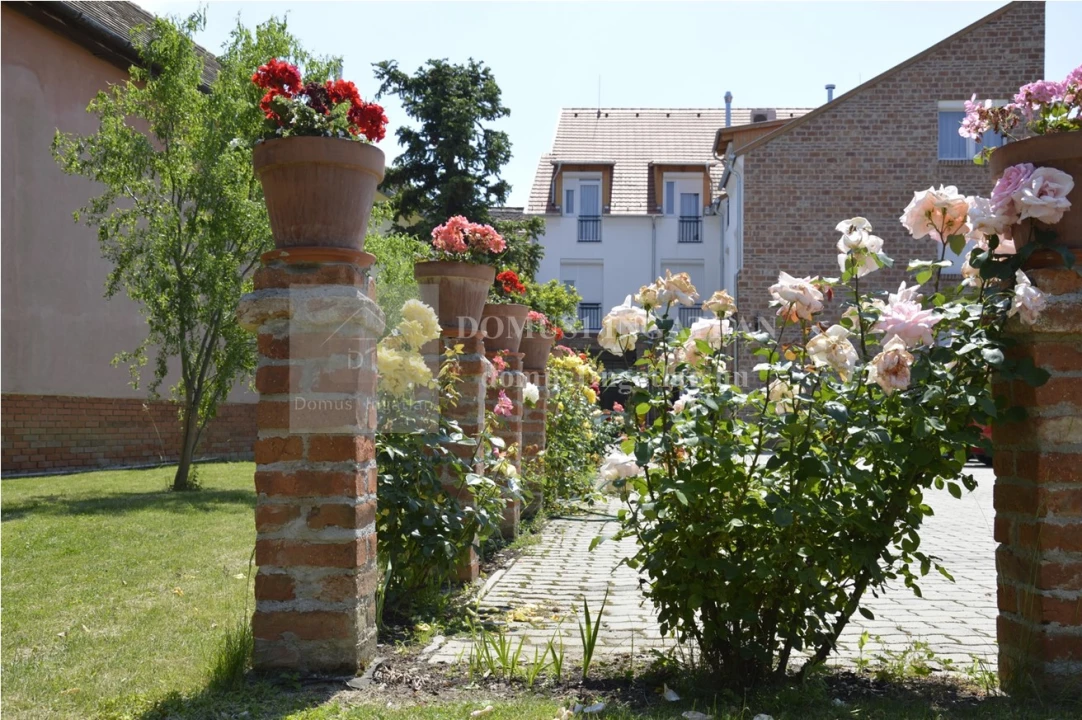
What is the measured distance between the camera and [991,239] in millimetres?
3119

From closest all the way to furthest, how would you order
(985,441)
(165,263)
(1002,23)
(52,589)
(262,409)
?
1. (985,441)
2. (262,409)
3. (52,589)
4. (165,263)
5. (1002,23)

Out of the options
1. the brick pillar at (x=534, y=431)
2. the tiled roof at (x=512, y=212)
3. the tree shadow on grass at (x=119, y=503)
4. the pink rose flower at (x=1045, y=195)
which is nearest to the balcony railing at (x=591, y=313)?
the tiled roof at (x=512, y=212)

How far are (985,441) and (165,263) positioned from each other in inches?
395

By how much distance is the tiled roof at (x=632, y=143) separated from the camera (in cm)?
3023

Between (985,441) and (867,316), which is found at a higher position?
(867,316)

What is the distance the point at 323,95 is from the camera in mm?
3547

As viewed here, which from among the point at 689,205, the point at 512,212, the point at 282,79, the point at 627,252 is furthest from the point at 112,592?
the point at 689,205

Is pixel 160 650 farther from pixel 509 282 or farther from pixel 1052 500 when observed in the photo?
pixel 509 282

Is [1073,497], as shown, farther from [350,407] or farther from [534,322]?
[534,322]

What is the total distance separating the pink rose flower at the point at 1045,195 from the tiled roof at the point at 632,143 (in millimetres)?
26827

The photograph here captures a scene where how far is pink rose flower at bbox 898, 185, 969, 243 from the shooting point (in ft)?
10.1

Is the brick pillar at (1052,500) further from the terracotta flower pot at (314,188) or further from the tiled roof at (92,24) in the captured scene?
the tiled roof at (92,24)

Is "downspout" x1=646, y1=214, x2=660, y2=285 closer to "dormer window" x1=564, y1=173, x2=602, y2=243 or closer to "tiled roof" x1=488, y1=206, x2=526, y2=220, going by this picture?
"dormer window" x1=564, y1=173, x2=602, y2=243

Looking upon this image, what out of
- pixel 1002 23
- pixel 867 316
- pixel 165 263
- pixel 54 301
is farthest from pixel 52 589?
pixel 1002 23
